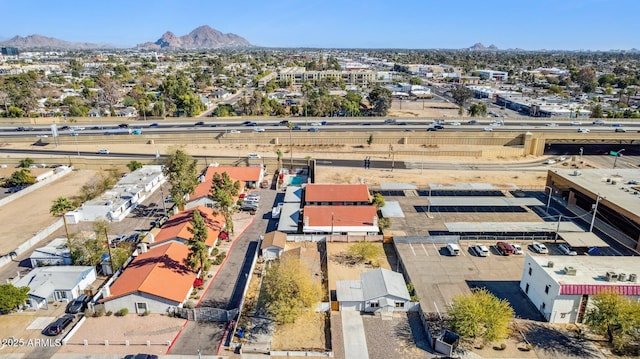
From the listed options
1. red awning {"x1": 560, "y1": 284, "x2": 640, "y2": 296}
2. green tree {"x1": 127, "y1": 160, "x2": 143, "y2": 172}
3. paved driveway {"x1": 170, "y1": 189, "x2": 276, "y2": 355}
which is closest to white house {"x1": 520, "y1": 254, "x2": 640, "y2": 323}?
red awning {"x1": 560, "y1": 284, "x2": 640, "y2": 296}

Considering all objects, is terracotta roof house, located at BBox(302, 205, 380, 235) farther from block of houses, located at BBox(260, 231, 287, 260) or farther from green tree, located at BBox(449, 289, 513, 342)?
green tree, located at BBox(449, 289, 513, 342)

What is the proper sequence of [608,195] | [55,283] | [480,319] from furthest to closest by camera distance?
[608,195] < [55,283] < [480,319]

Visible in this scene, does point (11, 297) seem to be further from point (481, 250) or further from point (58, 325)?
Answer: point (481, 250)

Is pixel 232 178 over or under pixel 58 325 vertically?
over

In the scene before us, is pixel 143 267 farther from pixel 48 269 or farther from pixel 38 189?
pixel 38 189

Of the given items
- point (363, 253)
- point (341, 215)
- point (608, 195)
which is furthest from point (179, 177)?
point (608, 195)

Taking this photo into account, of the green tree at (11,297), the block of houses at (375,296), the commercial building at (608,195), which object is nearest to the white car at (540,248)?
the commercial building at (608,195)
